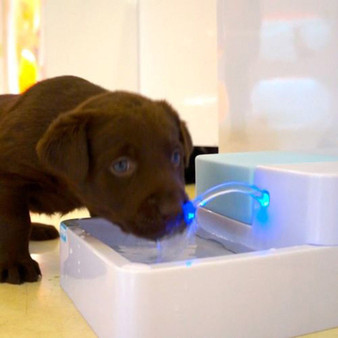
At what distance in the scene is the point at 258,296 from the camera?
1.01 metres

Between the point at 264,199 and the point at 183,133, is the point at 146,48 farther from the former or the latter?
the point at 264,199

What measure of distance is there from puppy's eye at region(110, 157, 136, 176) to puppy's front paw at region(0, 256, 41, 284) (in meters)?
0.44

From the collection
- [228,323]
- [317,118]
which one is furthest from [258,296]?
[317,118]

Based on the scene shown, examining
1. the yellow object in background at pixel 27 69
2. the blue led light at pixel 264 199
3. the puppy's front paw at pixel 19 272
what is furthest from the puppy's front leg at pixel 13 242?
the yellow object in background at pixel 27 69

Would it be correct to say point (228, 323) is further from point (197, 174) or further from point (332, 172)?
point (197, 174)

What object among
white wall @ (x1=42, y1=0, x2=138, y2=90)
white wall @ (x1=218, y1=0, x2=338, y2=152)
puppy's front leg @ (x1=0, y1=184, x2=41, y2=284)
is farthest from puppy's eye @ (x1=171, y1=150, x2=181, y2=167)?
white wall @ (x1=42, y1=0, x2=138, y2=90)

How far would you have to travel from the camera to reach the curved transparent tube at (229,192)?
1188 mm

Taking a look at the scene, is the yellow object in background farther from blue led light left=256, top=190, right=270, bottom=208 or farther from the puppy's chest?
blue led light left=256, top=190, right=270, bottom=208

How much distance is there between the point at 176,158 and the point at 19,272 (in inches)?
20.2

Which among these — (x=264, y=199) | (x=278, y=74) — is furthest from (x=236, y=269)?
(x=278, y=74)

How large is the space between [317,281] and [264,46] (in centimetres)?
124

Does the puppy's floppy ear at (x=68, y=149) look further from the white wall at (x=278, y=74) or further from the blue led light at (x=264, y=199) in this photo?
the white wall at (x=278, y=74)

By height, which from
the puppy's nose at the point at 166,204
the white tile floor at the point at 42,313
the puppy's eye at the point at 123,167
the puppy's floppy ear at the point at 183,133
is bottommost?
the white tile floor at the point at 42,313

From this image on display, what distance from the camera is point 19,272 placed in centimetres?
141
